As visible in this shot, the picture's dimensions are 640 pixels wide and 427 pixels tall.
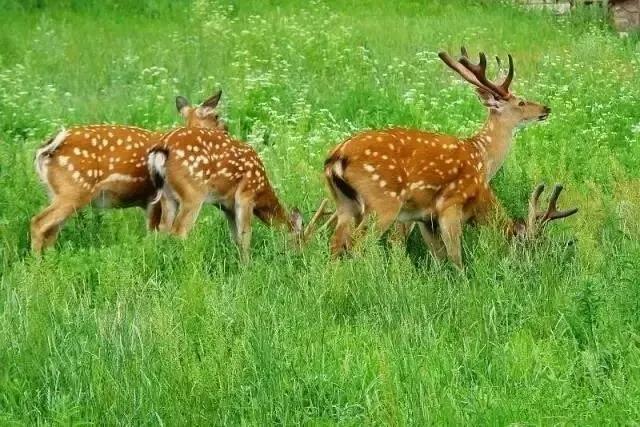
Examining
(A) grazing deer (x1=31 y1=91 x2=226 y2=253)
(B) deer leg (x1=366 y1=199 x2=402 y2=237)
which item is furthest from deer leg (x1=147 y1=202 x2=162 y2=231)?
(B) deer leg (x1=366 y1=199 x2=402 y2=237)

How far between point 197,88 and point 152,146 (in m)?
4.94

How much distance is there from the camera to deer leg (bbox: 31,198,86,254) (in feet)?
25.2

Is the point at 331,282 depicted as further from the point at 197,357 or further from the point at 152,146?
the point at 152,146

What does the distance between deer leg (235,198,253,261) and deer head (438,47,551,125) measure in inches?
68.0

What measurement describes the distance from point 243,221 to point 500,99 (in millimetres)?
2063

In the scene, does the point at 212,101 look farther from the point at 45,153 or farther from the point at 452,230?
the point at 452,230

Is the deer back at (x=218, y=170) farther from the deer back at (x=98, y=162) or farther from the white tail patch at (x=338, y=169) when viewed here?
the white tail patch at (x=338, y=169)

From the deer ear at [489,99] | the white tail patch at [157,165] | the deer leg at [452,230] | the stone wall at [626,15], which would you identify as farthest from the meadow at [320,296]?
the stone wall at [626,15]

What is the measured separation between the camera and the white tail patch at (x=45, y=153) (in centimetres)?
782

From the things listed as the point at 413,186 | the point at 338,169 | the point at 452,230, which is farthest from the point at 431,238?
the point at 338,169

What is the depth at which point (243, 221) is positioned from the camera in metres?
7.79

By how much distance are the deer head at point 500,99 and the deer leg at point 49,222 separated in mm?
2701

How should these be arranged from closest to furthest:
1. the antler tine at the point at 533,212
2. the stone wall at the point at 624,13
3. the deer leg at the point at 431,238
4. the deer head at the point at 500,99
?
the antler tine at the point at 533,212 < the deer leg at the point at 431,238 < the deer head at the point at 500,99 < the stone wall at the point at 624,13

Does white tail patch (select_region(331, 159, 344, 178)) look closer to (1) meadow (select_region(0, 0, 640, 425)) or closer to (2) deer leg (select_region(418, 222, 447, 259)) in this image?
(1) meadow (select_region(0, 0, 640, 425))
